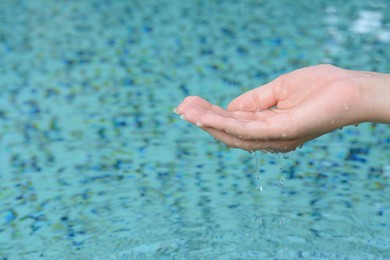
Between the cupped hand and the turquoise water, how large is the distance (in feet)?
1.92

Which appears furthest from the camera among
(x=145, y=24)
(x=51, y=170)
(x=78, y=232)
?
(x=145, y=24)

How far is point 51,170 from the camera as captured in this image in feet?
15.3

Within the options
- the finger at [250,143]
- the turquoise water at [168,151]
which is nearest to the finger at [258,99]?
the finger at [250,143]

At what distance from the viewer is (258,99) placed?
328cm

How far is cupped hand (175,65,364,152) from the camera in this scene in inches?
113

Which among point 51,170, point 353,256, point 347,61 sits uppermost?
point 347,61

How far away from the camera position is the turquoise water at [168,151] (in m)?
3.83

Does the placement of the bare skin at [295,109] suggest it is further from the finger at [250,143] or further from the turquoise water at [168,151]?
the turquoise water at [168,151]

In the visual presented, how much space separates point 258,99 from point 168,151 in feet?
5.68

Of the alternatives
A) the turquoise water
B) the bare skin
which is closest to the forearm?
the bare skin

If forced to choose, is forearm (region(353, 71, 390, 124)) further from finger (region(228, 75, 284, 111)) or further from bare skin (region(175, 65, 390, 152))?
finger (region(228, 75, 284, 111))

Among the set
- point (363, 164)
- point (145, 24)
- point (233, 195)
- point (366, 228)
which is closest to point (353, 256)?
point (366, 228)

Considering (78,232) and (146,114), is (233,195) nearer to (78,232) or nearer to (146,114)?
(78,232)

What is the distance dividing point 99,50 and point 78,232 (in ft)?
11.4
